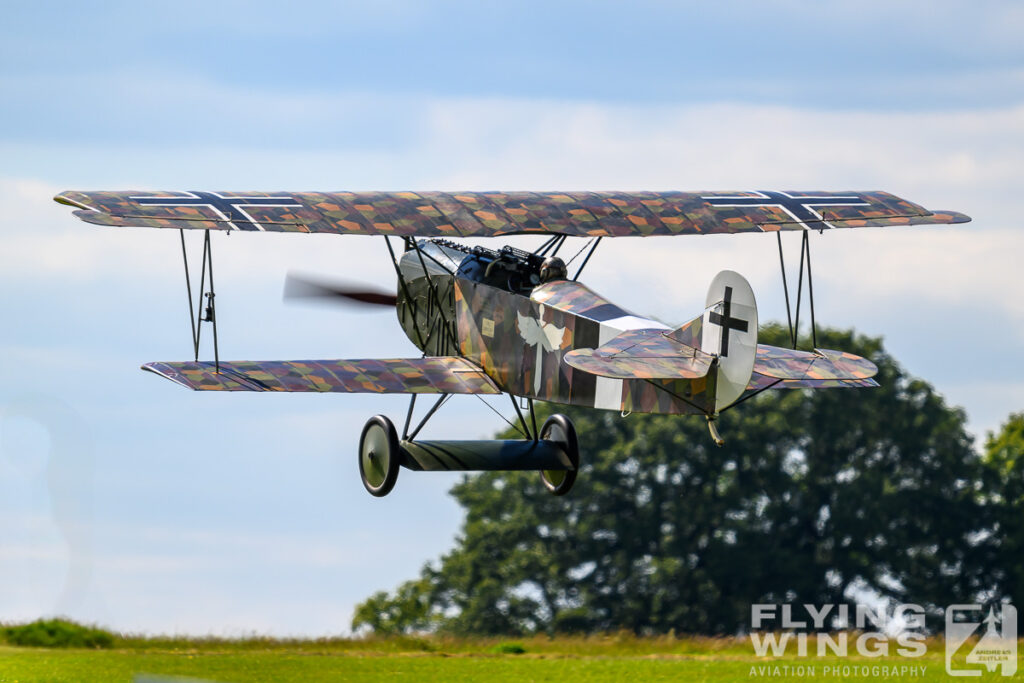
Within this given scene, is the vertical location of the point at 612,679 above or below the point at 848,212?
below

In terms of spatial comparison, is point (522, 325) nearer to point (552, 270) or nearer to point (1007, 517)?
point (552, 270)

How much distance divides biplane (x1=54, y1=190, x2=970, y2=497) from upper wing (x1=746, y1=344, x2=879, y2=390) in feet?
0.08

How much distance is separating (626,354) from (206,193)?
18.5ft

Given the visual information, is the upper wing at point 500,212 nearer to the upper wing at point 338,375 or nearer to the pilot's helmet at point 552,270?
the pilot's helmet at point 552,270

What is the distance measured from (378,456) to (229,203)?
3.55 metres

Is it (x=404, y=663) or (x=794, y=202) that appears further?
(x=404, y=663)

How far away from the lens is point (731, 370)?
14.6 meters

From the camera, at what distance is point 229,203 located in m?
16.8

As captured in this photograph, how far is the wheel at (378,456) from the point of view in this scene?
17.4 metres

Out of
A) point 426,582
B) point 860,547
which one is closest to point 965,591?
point 860,547

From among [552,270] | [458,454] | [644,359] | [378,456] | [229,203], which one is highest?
[229,203]

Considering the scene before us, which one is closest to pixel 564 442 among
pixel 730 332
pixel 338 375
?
pixel 338 375

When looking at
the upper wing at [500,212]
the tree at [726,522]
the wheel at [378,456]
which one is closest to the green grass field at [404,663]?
the wheel at [378,456]

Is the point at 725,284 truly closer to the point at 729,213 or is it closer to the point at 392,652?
the point at 729,213
